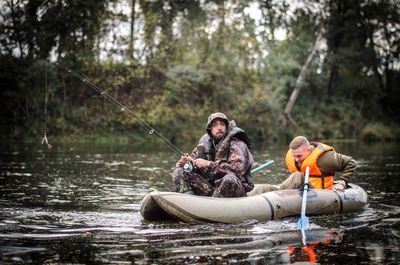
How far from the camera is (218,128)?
7.09m

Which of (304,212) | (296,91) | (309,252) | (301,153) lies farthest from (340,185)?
(296,91)

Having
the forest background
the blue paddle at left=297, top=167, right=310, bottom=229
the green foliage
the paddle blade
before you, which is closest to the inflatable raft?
the blue paddle at left=297, top=167, right=310, bottom=229

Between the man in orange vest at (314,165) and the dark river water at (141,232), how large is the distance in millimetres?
544

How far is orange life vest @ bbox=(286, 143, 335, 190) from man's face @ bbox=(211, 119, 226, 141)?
3.68 ft

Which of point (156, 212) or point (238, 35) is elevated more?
point (238, 35)

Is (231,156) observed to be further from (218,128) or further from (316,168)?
(316,168)

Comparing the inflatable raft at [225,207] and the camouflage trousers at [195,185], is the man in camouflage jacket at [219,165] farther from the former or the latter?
the inflatable raft at [225,207]

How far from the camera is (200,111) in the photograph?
2488cm

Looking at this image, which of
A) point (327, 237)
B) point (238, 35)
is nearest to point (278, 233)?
point (327, 237)

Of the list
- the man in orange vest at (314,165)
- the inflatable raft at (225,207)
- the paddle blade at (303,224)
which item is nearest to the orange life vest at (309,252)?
the paddle blade at (303,224)

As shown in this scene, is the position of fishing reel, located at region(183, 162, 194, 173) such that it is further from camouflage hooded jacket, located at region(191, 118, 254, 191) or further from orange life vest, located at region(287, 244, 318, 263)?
orange life vest, located at region(287, 244, 318, 263)

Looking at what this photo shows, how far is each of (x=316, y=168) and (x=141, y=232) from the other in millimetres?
2789

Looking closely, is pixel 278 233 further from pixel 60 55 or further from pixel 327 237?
pixel 60 55

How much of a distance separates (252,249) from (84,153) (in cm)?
1242
